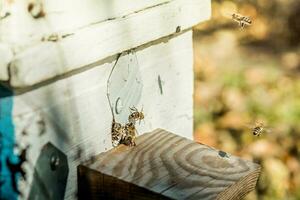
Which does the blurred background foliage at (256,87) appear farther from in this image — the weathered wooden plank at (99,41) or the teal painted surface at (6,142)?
the teal painted surface at (6,142)

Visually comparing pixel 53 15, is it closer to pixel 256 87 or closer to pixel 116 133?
pixel 116 133

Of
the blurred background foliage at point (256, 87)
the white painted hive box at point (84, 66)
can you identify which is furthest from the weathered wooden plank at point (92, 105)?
the blurred background foliage at point (256, 87)

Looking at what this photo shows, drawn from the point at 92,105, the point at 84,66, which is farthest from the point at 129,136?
the point at 84,66

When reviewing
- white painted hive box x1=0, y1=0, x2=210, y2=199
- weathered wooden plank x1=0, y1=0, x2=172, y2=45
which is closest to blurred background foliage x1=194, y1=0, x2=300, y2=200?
white painted hive box x1=0, y1=0, x2=210, y2=199

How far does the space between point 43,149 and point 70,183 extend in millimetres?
147

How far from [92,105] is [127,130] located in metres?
0.15

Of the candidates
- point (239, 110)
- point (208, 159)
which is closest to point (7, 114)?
point (208, 159)

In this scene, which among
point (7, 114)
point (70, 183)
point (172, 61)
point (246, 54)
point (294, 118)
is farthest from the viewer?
point (246, 54)

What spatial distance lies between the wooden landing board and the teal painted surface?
8.0 inches

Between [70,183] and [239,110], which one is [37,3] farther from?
[239,110]

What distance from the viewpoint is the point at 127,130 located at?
5.05ft

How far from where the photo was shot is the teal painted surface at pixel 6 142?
1210mm

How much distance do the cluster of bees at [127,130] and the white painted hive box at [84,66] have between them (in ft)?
0.07

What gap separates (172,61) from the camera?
1.76m
